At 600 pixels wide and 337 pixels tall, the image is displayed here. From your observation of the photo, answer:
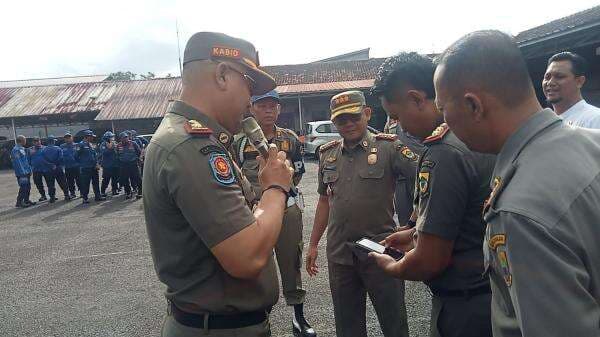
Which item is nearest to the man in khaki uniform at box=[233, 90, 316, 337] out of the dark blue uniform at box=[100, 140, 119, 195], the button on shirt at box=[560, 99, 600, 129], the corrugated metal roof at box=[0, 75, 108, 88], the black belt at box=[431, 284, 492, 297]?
the black belt at box=[431, 284, 492, 297]

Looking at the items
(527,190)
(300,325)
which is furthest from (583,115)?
(527,190)

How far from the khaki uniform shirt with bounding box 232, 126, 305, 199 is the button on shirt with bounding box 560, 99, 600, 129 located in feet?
7.57

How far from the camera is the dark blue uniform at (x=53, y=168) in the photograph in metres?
11.5

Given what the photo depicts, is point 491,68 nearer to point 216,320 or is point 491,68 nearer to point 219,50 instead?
point 219,50

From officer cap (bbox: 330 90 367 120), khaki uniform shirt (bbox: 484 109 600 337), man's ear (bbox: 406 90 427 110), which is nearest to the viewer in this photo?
khaki uniform shirt (bbox: 484 109 600 337)

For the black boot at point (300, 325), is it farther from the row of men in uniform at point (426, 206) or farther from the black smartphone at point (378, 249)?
the black smartphone at point (378, 249)

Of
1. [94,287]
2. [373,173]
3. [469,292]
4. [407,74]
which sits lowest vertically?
[94,287]

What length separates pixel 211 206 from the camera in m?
1.37

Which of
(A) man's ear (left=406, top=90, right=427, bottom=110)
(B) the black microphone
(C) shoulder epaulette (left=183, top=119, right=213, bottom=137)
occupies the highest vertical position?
(A) man's ear (left=406, top=90, right=427, bottom=110)

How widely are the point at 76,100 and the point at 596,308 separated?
27399mm

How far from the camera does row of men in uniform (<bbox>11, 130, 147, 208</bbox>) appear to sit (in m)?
11.2

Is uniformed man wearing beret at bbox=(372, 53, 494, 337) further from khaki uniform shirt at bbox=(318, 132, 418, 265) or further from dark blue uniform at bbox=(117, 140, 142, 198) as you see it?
dark blue uniform at bbox=(117, 140, 142, 198)

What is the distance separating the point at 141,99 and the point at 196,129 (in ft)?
80.2

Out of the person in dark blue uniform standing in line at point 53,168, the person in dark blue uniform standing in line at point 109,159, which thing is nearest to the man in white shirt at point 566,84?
the person in dark blue uniform standing in line at point 109,159
